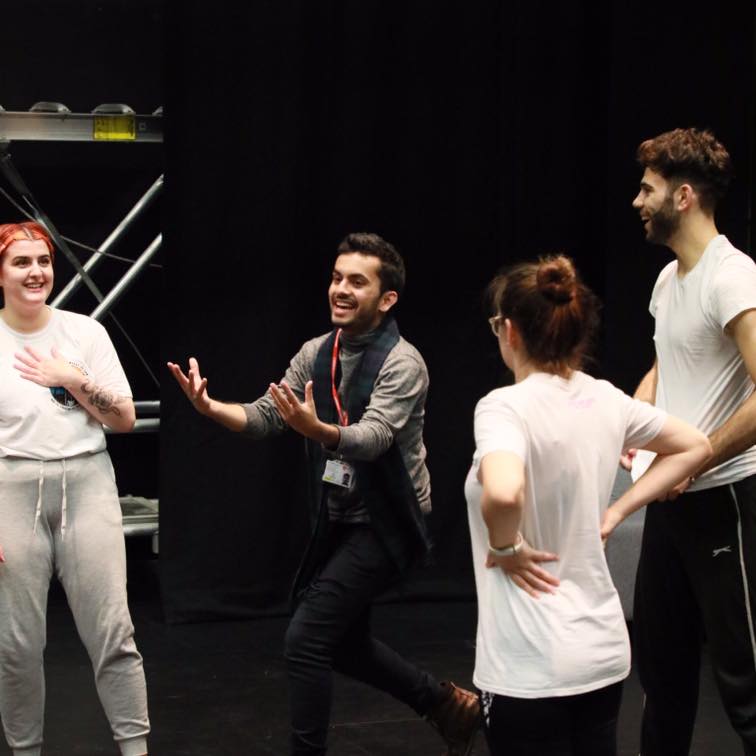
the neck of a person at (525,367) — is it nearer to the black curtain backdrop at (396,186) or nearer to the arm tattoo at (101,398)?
the arm tattoo at (101,398)

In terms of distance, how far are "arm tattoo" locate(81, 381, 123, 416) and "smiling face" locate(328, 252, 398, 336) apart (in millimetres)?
570

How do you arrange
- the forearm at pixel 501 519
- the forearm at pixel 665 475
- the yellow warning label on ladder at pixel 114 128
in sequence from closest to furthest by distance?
1. the forearm at pixel 501 519
2. the forearm at pixel 665 475
3. the yellow warning label on ladder at pixel 114 128

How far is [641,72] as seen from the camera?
18.0ft

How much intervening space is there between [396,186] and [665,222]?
2597mm

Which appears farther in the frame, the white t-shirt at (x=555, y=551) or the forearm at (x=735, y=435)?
the forearm at (x=735, y=435)

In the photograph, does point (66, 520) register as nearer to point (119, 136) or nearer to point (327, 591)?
point (327, 591)

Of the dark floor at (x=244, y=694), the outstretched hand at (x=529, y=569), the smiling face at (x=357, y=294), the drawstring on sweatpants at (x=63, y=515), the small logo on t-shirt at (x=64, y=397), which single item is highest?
the smiling face at (x=357, y=294)

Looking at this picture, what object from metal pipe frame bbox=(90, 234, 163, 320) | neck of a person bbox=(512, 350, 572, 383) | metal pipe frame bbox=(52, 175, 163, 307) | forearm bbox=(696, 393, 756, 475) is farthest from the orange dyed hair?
metal pipe frame bbox=(52, 175, 163, 307)

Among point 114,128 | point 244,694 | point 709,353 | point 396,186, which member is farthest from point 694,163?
point 114,128

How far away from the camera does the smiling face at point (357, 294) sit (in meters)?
3.55

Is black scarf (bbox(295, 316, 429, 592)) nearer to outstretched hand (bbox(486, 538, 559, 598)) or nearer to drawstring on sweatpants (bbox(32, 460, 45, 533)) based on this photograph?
drawstring on sweatpants (bbox(32, 460, 45, 533))

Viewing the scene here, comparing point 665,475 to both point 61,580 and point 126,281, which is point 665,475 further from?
point 126,281

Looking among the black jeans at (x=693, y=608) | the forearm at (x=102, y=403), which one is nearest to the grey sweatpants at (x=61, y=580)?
the forearm at (x=102, y=403)

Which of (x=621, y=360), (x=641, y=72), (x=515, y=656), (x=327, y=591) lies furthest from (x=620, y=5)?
(x=515, y=656)
